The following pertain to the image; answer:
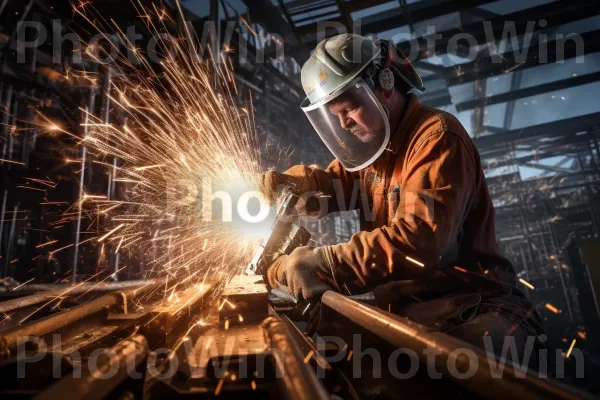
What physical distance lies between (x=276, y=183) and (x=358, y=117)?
89cm

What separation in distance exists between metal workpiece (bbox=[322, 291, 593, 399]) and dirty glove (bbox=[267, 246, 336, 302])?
0.53 metres

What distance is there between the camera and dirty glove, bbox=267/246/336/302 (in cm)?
190

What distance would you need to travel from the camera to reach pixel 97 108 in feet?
15.3

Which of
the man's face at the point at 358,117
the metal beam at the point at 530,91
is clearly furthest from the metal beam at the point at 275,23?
the metal beam at the point at 530,91

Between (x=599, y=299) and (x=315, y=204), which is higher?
(x=315, y=204)

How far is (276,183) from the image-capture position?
293 centimetres

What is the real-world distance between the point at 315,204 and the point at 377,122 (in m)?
0.98

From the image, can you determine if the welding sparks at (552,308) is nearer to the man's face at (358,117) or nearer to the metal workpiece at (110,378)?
the man's face at (358,117)

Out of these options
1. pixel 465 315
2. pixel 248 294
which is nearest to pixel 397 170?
pixel 465 315

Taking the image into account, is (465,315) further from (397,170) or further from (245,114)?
(245,114)

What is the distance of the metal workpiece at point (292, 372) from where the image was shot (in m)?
0.78

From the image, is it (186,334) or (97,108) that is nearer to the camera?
(186,334)

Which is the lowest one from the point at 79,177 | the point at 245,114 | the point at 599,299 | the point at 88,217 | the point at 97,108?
the point at 599,299

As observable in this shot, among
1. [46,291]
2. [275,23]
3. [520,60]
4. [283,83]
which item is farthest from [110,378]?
[520,60]
